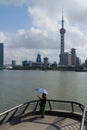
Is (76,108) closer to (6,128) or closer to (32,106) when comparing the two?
(32,106)

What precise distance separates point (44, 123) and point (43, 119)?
0.82 meters

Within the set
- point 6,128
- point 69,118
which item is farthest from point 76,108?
point 6,128

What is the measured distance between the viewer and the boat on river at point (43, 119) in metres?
13.0

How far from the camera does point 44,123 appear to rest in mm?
13820

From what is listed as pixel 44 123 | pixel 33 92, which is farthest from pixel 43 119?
pixel 33 92

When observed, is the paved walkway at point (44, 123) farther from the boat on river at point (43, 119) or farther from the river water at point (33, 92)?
the river water at point (33, 92)

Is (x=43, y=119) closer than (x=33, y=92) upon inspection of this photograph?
Yes

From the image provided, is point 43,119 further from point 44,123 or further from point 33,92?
point 33,92

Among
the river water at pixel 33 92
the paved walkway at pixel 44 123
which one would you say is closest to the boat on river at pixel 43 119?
the paved walkway at pixel 44 123

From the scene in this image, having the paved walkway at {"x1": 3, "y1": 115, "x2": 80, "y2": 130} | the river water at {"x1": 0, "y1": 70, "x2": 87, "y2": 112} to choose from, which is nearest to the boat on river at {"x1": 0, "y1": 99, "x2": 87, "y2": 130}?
the paved walkway at {"x1": 3, "y1": 115, "x2": 80, "y2": 130}

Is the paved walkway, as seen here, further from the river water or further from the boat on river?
the river water

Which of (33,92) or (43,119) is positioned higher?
(43,119)

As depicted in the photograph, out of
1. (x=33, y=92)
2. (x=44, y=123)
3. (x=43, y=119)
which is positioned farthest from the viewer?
(x=33, y=92)

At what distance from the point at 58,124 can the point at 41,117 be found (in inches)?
62.0
